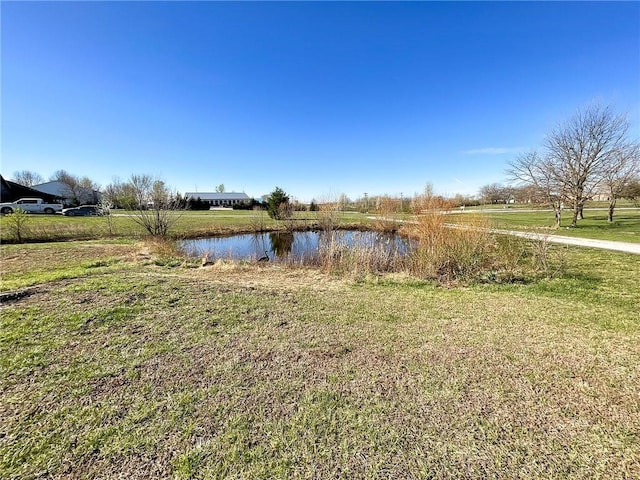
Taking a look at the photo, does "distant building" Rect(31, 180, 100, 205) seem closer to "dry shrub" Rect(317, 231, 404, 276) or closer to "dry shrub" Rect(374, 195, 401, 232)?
"dry shrub" Rect(374, 195, 401, 232)

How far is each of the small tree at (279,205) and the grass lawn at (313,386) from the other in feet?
69.2

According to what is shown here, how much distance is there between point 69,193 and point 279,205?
4791 cm

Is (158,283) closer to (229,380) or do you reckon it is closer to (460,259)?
(229,380)

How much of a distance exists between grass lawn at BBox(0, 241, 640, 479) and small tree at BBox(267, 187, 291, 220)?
21.1 m

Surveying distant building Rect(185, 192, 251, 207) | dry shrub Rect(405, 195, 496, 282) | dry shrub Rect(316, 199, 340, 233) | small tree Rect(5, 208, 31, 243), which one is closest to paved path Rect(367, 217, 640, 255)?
dry shrub Rect(405, 195, 496, 282)

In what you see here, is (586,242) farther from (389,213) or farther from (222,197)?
(222,197)

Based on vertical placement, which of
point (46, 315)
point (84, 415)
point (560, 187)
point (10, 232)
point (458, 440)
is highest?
point (560, 187)

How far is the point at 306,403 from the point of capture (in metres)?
2.64

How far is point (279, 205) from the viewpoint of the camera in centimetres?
2694

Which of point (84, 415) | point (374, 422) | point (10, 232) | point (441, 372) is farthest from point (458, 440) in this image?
point (10, 232)

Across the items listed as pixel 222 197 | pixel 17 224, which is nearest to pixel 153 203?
pixel 17 224

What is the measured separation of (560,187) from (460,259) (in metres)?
16.6

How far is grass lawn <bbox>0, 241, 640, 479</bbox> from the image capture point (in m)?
2.05

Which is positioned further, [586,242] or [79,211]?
[79,211]
